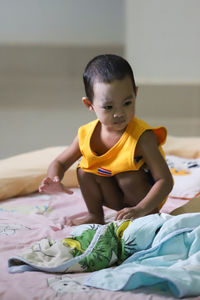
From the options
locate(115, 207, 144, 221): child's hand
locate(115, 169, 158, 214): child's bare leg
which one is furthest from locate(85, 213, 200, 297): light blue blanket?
locate(115, 169, 158, 214): child's bare leg

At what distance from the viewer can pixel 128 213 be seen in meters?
1.33

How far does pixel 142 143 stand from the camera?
149 cm

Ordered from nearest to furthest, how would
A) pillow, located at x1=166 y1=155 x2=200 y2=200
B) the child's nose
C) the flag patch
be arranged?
1. the child's nose
2. the flag patch
3. pillow, located at x1=166 y1=155 x2=200 y2=200

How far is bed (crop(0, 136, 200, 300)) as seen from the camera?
1.02 m

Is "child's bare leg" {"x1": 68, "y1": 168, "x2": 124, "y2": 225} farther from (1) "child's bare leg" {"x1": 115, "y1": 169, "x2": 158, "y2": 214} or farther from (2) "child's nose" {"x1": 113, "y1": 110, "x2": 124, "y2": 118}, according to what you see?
(2) "child's nose" {"x1": 113, "y1": 110, "x2": 124, "y2": 118}

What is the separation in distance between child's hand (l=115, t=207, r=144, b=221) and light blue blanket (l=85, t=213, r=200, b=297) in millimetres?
103

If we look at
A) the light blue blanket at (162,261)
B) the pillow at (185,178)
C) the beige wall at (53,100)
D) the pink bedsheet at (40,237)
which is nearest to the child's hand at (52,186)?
the pink bedsheet at (40,237)

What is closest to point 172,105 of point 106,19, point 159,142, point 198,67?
point 198,67

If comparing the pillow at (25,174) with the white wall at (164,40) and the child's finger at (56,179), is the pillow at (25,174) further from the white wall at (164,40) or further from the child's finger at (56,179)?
the white wall at (164,40)

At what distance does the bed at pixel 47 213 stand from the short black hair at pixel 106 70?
397 millimetres

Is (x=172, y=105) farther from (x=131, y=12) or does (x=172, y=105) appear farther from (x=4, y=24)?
(x=4, y=24)

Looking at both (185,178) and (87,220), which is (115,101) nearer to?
(87,220)

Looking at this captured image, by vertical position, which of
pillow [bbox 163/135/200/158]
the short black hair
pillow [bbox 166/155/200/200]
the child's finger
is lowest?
pillow [bbox 163/135/200/158]

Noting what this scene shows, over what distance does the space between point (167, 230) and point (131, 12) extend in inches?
125
